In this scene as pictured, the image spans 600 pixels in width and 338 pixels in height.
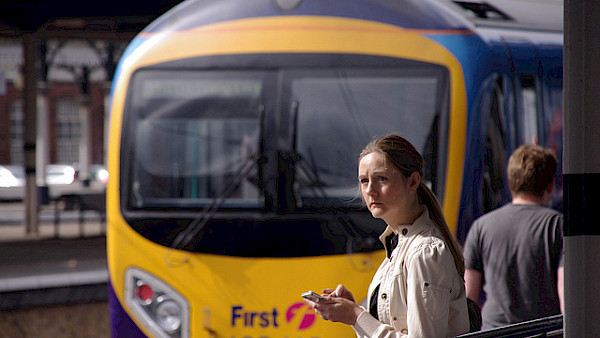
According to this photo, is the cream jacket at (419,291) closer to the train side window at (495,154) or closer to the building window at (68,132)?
the train side window at (495,154)

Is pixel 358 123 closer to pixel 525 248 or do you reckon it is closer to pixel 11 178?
pixel 525 248

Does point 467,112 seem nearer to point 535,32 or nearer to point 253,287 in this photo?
point 535,32

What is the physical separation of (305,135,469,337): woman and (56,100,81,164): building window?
3451 cm

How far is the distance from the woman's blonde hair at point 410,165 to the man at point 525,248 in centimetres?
127

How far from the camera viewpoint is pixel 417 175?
2047 mm

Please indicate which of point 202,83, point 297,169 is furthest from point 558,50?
point 202,83

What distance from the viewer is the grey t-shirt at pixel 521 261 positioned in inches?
126

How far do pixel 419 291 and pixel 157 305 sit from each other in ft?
9.42

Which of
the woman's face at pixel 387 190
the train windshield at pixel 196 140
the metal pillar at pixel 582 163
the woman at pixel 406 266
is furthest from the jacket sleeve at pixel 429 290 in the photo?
the train windshield at pixel 196 140

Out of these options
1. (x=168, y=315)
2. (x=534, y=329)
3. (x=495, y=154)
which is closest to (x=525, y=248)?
(x=534, y=329)

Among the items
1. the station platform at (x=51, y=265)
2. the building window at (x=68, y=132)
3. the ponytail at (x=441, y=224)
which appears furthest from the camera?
the building window at (x=68, y=132)

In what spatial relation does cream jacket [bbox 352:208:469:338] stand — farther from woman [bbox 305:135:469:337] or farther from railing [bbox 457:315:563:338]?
railing [bbox 457:315:563:338]

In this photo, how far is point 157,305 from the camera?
14.9 feet

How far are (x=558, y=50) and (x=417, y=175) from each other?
136 inches
